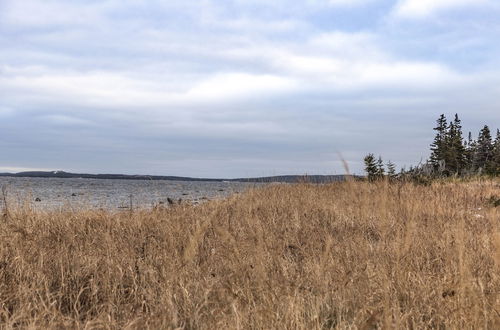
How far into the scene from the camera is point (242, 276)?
4250 millimetres

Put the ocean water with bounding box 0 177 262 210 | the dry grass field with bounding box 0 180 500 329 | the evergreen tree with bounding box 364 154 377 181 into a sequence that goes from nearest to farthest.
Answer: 1. the dry grass field with bounding box 0 180 500 329
2. the ocean water with bounding box 0 177 262 210
3. the evergreen tree with bounding box 364 154 377 181

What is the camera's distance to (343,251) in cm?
530

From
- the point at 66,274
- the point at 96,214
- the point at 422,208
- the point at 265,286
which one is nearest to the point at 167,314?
the point at 265,286

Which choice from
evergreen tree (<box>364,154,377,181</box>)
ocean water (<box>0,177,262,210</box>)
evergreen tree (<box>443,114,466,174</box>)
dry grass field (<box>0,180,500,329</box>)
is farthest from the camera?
evergreen tree (<box>443,114,466,174</box>)

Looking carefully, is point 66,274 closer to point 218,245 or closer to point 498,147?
point 218,245

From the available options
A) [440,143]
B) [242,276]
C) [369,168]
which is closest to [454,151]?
[440,143]

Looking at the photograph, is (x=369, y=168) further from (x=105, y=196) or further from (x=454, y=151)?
(x=454, y=151)

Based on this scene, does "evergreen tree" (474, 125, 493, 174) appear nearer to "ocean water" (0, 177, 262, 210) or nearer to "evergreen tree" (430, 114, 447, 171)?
"evergreen tree" (430, 114, 447, 171)

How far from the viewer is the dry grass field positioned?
312 centimetres

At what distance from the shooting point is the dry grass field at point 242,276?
3121 millimetres

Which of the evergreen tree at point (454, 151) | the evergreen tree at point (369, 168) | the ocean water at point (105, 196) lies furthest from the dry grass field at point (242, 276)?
the evergreen tree at point (454, 151)

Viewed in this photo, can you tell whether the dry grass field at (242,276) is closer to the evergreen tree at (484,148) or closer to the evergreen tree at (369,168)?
the evergreen tree at (369,168)

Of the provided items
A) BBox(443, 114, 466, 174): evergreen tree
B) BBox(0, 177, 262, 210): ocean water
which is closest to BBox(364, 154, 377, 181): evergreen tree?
BBox(0, 177, 262, 210): ocean water

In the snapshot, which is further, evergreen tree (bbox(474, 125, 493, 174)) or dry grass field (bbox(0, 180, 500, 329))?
evergreen tree (bbox(474, 125, 493, 174))
